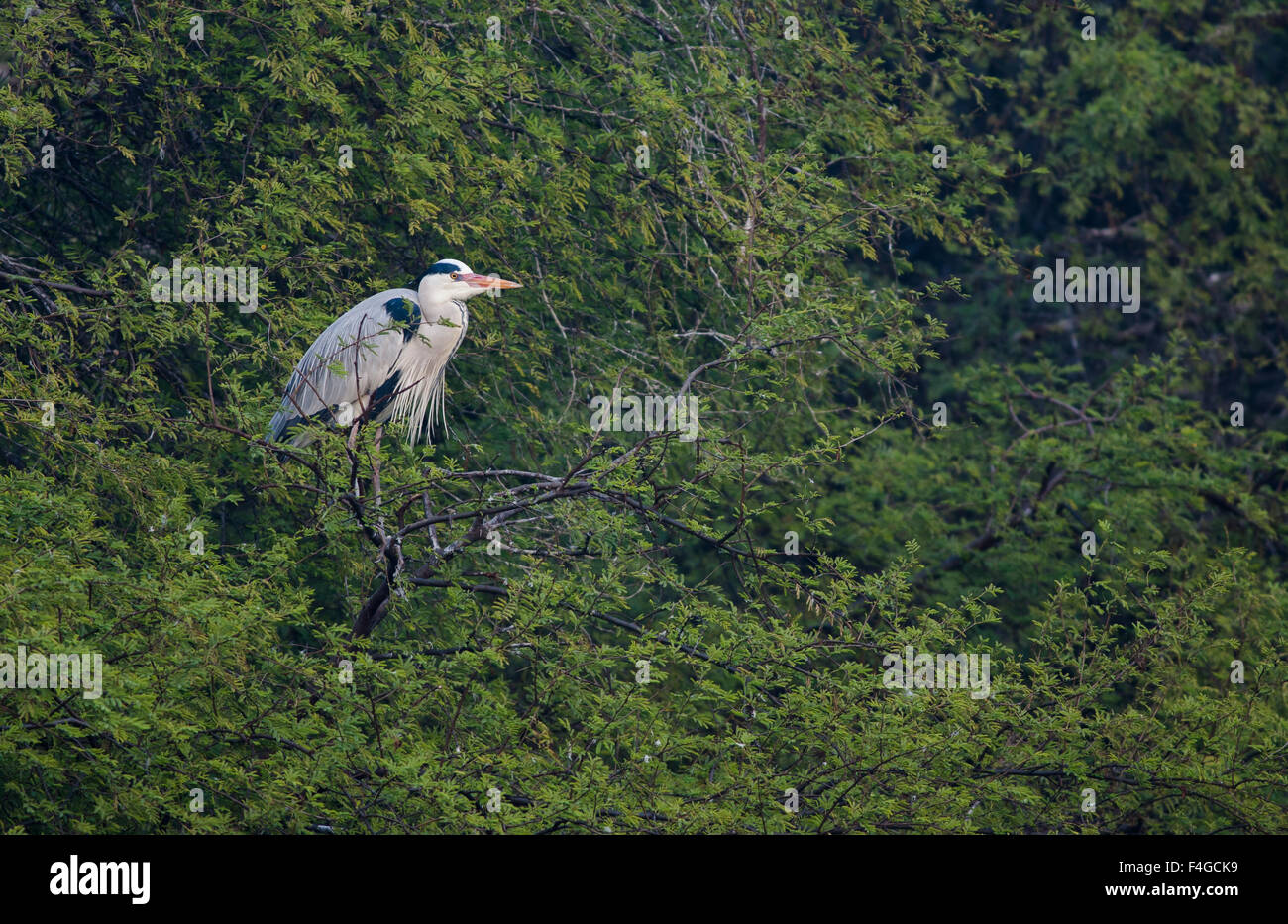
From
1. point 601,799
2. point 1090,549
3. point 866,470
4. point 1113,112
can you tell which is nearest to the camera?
point 601,799

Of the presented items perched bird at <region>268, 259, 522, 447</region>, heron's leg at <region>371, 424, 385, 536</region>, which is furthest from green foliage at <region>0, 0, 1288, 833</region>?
perched bird at <region>268, 259, 522, 447</region>

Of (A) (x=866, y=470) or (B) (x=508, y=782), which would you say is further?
(A) (x=866, y=470)

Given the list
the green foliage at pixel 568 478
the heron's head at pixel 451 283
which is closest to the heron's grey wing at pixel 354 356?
the heron's head at pixel 451 283

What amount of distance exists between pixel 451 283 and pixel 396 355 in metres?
0.76

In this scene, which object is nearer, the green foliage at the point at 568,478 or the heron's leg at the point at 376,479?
the green foliage at the point at 568,478

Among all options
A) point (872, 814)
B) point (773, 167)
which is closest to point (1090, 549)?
point (773, 167)

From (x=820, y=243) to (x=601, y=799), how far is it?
2953 mm

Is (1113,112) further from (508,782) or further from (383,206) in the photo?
(508,782)

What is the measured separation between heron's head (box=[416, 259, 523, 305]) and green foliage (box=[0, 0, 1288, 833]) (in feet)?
0.74

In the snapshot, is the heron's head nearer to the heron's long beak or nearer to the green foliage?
the heron's long beak

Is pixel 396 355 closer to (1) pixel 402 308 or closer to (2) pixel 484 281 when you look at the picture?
(1) pixel 402 308

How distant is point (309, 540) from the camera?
21.3 ft

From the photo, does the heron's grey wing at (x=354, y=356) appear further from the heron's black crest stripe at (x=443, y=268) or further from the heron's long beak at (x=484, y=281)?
the heron's long beak at (x=484, y=281)

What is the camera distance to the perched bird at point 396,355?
7.20 metres
